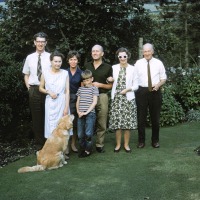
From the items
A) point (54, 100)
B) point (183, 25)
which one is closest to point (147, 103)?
point (54, 100)

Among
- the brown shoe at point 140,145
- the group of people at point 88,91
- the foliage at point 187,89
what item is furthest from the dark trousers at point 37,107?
the foliage at point 187,89

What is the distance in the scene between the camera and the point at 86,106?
670 centimetres

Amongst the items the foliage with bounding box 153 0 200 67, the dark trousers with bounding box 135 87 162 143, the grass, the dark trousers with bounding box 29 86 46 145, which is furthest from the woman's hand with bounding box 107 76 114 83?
the foliage with bounding box 153 0 200 67

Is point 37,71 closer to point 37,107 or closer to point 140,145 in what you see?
point 37,107

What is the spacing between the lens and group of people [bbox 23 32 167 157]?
6500mm

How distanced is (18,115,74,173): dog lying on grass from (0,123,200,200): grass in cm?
11

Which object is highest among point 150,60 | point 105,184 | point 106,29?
point 106,29

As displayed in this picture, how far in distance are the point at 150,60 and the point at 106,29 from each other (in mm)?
4103

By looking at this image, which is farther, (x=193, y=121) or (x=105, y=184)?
(x=193, y=121)

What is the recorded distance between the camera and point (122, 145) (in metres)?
7.75

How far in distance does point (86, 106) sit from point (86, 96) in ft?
0.55

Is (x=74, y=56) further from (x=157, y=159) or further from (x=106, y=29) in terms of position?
(x=106, y=29)

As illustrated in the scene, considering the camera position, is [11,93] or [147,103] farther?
[11,93]

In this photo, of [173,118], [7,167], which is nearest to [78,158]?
[7,167]
